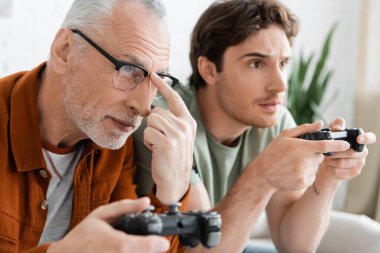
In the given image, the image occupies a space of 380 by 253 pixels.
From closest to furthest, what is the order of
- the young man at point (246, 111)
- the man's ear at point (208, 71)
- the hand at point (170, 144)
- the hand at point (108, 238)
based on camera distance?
the hand at point (108, 238)
the hand at point (170, 144)
the young man at point (246, 111)
the man's ear at point (208, 71)

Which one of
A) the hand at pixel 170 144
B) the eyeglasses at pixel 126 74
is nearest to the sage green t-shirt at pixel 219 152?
the hand at pixel 170 144

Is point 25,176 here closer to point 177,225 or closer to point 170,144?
point 170,144

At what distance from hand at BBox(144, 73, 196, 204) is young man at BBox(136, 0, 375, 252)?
0.27m

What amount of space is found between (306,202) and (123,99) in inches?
30.1

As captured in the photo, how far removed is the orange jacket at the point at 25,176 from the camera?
3.99 feet

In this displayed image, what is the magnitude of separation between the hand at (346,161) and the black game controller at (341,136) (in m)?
0.02

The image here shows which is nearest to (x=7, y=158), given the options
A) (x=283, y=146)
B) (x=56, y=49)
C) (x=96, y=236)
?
(x=56, y=49)

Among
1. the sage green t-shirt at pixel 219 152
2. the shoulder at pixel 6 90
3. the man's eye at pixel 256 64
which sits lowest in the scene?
the sage green t-shirt at pixel 219 152

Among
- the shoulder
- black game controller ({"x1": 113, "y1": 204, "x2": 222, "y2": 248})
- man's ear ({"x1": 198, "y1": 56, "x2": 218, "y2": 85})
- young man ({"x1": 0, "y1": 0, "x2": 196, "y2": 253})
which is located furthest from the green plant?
black game controller ({"x1": 113, "y1": 204, "x2": 222, "y2": 248})

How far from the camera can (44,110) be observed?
1.35 m

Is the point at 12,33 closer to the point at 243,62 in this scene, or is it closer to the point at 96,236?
the point at 243,62

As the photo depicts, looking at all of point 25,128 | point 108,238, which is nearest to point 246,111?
point 25,128

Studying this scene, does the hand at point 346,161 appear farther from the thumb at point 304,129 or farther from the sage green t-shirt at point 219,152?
the sage green t-shirt at point 219,152

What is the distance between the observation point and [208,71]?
6.21ft
